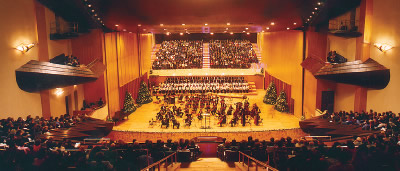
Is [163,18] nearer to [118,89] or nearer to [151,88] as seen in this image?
[118,89]

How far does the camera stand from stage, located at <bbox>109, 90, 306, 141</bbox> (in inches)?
559

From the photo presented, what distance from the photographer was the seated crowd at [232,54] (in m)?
31.3

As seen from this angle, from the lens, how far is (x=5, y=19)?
11.8m

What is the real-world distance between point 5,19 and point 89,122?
5.41 meters

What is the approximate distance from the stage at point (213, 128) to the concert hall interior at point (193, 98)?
0.21 feet

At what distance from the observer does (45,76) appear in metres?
13.2

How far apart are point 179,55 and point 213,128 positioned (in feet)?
59.3

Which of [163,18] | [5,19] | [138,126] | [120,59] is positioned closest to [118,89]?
[120,59]

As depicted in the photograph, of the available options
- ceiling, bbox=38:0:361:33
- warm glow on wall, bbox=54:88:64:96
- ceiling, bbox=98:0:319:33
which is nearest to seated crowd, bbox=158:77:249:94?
ceiling, bbox=38:0:361:33

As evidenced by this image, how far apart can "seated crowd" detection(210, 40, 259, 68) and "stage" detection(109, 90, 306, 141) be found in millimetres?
4766

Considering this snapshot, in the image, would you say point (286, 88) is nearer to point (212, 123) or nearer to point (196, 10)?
point (212, 123)

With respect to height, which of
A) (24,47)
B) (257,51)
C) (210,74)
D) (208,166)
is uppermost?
(24,47)

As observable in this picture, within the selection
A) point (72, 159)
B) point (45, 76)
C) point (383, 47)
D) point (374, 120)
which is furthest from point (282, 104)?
point (72, 159)

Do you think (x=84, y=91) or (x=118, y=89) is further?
(x=118, y=89)
